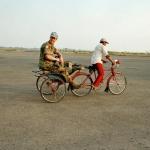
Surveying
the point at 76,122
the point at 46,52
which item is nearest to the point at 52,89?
the point at 46,52

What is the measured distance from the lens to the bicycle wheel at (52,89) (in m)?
11.4

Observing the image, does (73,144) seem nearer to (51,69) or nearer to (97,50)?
(51,69)

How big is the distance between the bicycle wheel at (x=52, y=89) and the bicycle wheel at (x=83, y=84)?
707 mm

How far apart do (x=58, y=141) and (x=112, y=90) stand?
6244mm

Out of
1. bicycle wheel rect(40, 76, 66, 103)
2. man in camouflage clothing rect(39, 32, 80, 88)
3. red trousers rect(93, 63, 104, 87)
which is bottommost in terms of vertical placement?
bicycle wheel rect(40, 76, 66, 103)

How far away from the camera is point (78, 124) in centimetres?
848

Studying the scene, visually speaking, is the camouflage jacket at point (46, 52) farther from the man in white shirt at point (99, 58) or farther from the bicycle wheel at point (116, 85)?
the bicycle wheel at point (116, 85)

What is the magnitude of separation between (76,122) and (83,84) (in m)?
3.67

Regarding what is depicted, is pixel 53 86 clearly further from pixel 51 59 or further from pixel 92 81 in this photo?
pixel 92 81

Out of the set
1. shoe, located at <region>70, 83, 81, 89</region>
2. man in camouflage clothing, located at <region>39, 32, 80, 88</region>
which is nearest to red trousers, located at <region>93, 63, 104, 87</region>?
shoe, located at <region>70, 83, 81, 89</region>

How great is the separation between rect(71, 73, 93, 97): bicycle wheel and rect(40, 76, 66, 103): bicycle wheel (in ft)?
2.32

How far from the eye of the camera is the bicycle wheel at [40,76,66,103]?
37.4 feet

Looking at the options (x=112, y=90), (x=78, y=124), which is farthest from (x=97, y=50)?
(x=78, y=124)

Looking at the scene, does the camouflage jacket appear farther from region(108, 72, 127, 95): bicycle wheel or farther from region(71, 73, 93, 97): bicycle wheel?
region(108, 72, 127, 95): bicycle wheel
